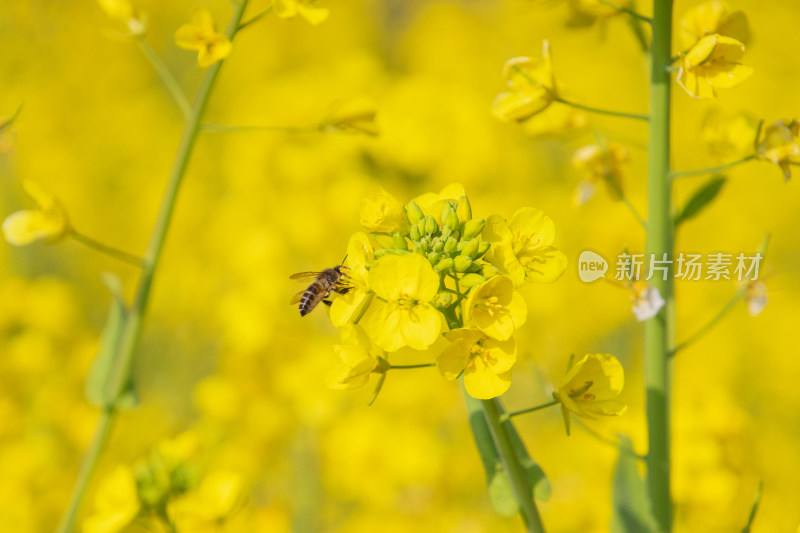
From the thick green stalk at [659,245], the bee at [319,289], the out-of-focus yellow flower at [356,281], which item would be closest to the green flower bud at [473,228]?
the out-of-focus yellow flower at [356,281]

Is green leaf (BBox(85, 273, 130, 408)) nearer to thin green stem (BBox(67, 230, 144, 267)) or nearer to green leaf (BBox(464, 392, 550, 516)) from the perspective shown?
thin green stem (BBox(67, 230, 144, 267))

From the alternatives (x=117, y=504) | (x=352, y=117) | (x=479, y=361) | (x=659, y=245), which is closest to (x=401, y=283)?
(x=479, y=361)

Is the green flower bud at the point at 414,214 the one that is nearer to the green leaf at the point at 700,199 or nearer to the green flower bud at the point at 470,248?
the green flower bud at the point at 470,248

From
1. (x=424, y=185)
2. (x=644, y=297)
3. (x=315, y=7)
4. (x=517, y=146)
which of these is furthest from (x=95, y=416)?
(x=517, y=146)

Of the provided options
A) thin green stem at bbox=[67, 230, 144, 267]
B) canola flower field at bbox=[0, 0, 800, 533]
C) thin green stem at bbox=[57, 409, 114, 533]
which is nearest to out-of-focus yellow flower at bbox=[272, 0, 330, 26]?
canola flower field at bbox=[0, 0, 800, 533]

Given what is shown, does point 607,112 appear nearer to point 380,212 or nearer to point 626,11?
point 626,11

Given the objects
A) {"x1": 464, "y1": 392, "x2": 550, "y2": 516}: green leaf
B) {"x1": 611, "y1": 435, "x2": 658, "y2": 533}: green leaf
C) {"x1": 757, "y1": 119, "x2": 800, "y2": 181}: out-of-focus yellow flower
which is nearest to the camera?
{"x1": 464, "y1": 392, "x2": 550, "y2": 516}: green leaf
